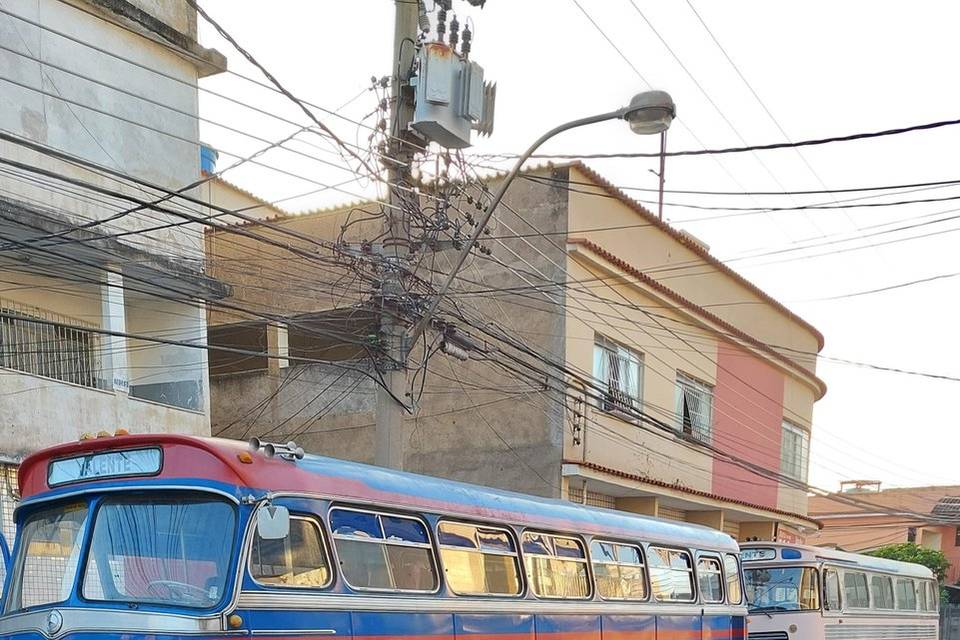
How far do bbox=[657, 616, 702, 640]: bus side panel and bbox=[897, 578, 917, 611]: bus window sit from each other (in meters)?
11.3

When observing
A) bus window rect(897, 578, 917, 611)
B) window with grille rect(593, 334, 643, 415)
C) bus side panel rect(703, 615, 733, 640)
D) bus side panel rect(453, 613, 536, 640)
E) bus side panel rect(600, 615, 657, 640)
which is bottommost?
bus window rect(897, 578, 917, 611)

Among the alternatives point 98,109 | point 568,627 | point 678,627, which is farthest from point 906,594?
point 98,109

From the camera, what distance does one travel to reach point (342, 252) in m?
13.1

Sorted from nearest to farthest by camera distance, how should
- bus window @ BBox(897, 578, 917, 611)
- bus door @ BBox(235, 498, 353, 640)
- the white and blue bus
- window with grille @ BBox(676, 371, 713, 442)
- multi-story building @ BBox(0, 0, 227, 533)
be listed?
1. bus door @ BBox(235, 498, 353, 640)
2. multi-story building @ BBox(0, 0, 227, 533)
3. the white and blue bus
4. bus window @ BBox(897, 578, 917, 611)
5. window with grille @ BBox(676, 371, 713, 442)

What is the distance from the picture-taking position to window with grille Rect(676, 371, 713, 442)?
2342 cm

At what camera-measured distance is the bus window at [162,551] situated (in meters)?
6.87

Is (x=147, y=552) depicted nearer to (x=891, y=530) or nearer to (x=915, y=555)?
(x=915, y=555)

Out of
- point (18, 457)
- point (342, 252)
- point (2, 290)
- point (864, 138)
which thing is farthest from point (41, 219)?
point (864, 138)

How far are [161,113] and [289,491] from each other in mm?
10241

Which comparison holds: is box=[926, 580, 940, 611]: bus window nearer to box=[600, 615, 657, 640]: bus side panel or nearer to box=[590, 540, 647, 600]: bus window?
box=[600, 615, 657, 640]: bus side panel

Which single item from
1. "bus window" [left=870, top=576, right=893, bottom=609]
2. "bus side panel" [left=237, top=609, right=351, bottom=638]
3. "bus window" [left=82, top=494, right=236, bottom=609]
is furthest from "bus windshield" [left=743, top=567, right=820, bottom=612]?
"bus window" [left=82, top=494, right=236, bottom=609]

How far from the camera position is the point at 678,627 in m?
12.6

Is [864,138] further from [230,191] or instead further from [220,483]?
[230,191]

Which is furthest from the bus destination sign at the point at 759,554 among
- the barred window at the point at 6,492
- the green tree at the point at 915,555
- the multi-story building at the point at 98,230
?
the green tree at the point at 915,555
